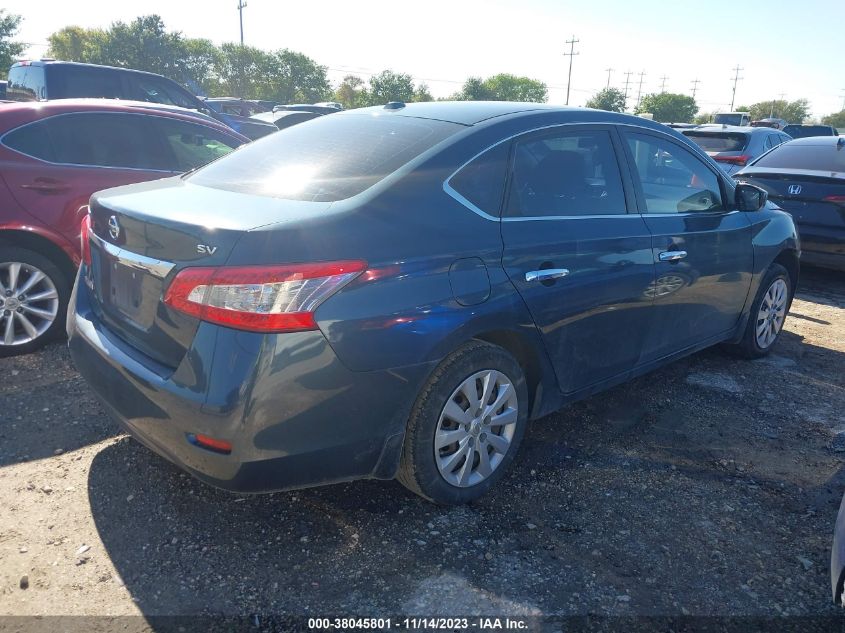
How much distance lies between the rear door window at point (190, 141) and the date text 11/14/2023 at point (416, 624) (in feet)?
12.6

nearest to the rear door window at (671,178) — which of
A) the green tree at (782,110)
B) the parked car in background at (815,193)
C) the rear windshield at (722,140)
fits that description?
the parked car in background at (815,193)

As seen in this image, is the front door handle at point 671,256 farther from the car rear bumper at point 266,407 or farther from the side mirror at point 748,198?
the car rear bumper at point 266,407

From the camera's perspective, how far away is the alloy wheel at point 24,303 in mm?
4352

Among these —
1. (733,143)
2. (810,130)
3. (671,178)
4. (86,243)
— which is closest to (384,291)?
(86,243)

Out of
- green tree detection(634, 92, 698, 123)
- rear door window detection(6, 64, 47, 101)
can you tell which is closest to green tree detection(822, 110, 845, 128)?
green tree detection(634, 92, 698, 123)

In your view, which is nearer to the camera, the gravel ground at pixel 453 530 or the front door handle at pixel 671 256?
the gravel ground at pixel 453 530

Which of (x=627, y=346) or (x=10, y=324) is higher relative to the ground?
(x=627, y=346)

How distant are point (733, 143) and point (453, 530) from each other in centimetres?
991

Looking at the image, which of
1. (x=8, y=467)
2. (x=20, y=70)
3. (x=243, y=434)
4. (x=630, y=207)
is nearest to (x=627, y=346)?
(x=630, y=207)

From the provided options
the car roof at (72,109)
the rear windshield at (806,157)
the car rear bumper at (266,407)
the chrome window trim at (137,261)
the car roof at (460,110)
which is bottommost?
the car rear bumper at (266,407)

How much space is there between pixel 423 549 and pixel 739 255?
2.93 meters

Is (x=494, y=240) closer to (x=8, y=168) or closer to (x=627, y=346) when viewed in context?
(x=627, y=346)

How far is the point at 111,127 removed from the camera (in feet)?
16.3

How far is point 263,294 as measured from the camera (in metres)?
2.21
